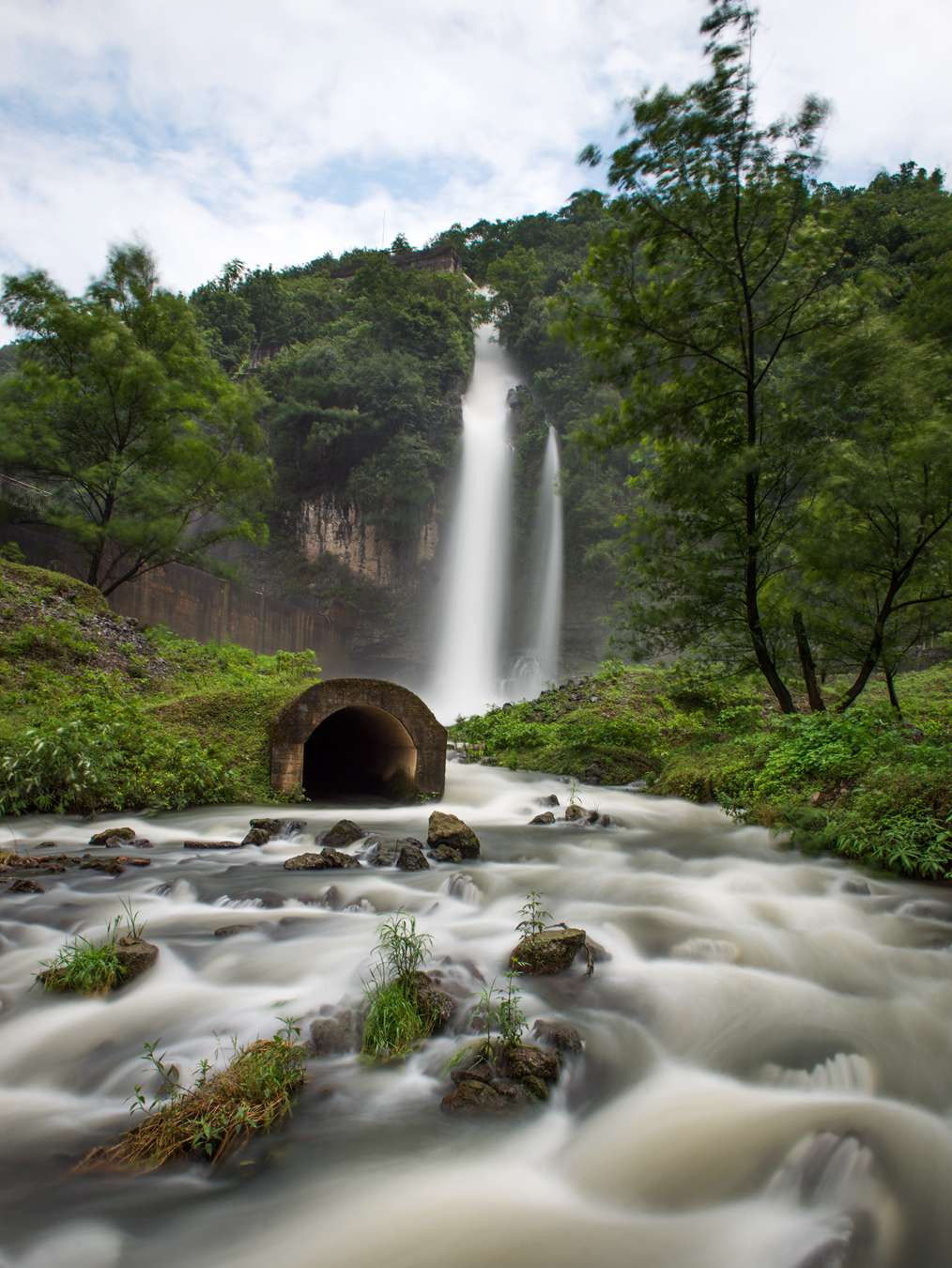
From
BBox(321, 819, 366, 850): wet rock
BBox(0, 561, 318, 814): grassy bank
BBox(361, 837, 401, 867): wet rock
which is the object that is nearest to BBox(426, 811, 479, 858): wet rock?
BBox(361, 837, 401, 867): wet rock

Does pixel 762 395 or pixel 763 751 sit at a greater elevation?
pixel 762 395

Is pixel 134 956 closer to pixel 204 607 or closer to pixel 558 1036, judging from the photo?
pixel 558 1036

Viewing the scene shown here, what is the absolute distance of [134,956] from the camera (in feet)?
13.0

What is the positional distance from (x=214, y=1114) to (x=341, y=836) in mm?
4671

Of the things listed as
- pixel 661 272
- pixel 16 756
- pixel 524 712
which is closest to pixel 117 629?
pixel 16 756

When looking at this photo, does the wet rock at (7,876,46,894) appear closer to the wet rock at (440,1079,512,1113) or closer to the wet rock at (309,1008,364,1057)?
the wet rock at (309,1008,364,1057)

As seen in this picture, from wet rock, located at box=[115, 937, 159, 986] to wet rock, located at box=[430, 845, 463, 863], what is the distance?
9.84ft

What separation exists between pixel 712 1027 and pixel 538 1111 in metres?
1.22

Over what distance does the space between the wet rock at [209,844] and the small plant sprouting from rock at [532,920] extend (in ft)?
10.6

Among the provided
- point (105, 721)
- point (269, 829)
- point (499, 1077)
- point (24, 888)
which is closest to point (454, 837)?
point (269, 829)

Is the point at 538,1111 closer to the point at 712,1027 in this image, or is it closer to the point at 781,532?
the point at 712,1027

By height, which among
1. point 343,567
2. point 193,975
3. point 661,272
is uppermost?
point 343,567

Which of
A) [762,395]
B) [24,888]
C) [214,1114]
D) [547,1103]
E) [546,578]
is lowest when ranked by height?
[547,1103]

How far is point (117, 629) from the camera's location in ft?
51.1
